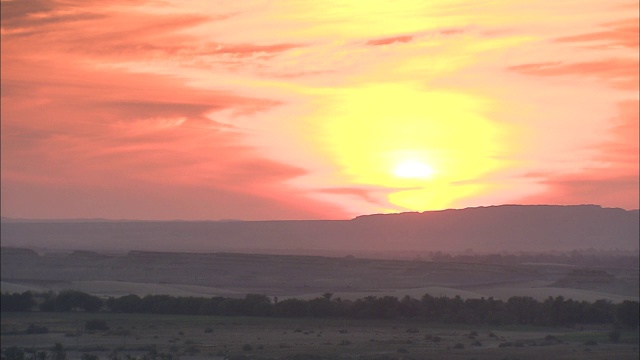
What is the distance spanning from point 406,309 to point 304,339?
12.8 metres

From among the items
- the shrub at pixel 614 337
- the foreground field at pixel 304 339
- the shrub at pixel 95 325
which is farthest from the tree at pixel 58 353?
the shrub at pixel 614 337

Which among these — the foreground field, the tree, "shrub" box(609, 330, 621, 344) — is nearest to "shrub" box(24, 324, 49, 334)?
the foreground field

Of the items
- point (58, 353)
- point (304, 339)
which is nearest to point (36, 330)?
point (304, 339)

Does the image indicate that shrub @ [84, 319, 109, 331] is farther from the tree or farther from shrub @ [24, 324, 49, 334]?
the tree

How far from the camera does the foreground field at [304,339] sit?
1480 inches

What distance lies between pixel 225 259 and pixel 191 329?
67565 mm

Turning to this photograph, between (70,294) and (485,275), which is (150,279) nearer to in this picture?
(485,275)

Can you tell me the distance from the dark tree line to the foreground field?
6.84 ft

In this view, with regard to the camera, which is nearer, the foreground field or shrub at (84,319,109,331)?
the foreground field

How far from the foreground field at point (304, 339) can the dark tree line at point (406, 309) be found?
6.84 feet

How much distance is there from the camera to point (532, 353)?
38312mm

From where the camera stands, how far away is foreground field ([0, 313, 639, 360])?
1480 inches

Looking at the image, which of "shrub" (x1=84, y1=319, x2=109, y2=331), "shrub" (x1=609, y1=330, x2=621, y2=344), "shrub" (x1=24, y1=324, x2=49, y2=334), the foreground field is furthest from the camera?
"shrub" (x1=84, y1=319, x2=109, y2=331)

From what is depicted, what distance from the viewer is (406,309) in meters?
54.8
